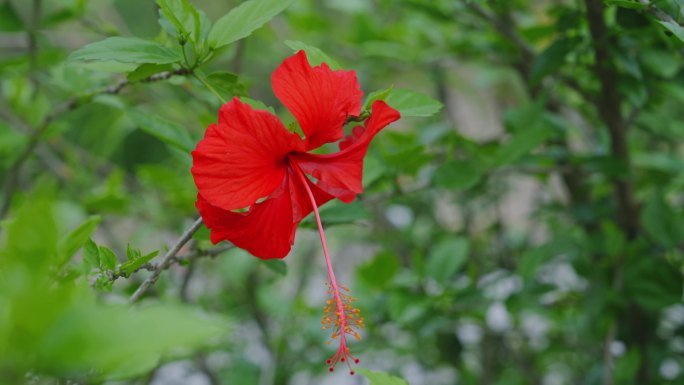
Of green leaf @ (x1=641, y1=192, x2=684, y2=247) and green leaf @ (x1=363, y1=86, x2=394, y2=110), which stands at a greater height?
green leaf @ (x1=363, y1=86, x2=394, y2=110)

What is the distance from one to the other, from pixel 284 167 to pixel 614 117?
0.55 metres

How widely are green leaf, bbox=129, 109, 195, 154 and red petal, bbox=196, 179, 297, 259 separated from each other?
6.5 inches

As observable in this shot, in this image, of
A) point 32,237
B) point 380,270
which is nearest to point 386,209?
point 380,270

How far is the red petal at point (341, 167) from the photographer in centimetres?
53

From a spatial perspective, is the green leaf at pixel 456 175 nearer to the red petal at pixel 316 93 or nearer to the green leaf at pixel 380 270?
the green leaf at pixel 380 270

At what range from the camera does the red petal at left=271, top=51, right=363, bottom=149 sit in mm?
505

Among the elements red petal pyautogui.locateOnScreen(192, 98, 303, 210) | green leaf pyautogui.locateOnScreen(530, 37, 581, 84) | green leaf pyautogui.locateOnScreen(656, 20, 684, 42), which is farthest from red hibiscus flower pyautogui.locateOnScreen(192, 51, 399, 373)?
green leaf pyautogui.locateOnScreen(530, 37, 581, 84)

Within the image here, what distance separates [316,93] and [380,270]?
0.53 m

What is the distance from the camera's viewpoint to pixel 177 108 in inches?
51.5

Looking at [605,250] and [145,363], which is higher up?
[145,363]

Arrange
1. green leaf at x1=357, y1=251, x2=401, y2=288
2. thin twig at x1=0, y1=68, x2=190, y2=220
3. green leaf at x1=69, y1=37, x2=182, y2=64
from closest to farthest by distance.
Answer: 1. green leaf at x1=69, y1=37, x2=182, y2=64
2. thin twig at x1=0, y1=68, x2=190, y2=220
3. green leaf at x1=357, y1=251, x2=401, y2=288

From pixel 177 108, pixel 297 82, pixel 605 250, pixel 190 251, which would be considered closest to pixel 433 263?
pixel 605 250

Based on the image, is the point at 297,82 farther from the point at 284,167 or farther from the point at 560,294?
the point at 560,294

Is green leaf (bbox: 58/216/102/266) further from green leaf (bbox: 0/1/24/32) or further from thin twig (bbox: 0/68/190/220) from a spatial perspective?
green leaf (bbox: 0/1/24/32)
